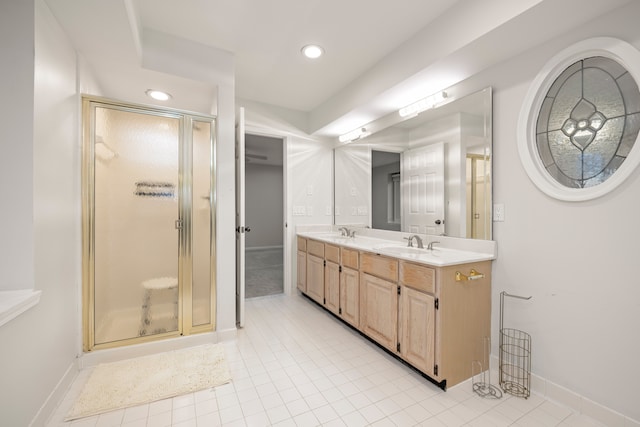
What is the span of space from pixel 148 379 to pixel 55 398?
468mm

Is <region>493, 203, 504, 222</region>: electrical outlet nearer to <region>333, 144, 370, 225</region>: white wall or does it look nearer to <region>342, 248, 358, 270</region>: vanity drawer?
<region>342, 248, 358, 270</region>: vanity drawer

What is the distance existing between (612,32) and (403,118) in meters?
1.49

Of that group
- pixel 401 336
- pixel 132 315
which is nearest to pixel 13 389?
pixel 132 315

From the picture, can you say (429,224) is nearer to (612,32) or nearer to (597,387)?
(597,387)

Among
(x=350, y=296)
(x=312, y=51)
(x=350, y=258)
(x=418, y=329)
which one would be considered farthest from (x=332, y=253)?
(x=312, y=51)

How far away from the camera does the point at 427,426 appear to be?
4.83ft

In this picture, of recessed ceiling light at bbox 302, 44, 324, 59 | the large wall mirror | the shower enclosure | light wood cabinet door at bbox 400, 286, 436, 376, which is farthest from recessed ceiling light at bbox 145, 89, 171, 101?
light wood cabinet door at bbox 400, 286, 436, 376

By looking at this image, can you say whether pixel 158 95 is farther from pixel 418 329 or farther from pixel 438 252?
pixel 418 329

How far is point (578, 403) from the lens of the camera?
1566 mm

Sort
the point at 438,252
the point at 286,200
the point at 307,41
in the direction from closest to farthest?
the point at 438,252
the point at 307,41
the point at 286,200

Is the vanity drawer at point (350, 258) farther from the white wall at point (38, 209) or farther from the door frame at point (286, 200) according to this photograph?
the white wall at point (38, 209)

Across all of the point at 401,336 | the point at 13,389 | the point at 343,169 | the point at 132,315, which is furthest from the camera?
the point at 343,169

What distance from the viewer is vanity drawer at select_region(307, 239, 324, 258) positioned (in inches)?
123

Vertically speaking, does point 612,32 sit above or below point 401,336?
above
